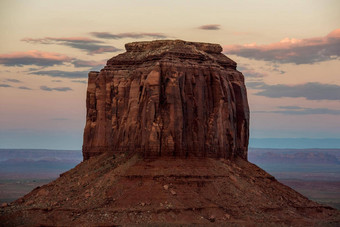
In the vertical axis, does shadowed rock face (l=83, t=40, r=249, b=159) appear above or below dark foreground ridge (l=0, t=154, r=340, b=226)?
above

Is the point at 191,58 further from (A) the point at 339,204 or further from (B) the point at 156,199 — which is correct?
(A) the point at 339,204

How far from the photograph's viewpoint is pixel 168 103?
320 feet

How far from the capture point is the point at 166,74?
9781cm

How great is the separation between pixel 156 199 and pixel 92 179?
1070cm

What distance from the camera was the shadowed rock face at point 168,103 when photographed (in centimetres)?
9756

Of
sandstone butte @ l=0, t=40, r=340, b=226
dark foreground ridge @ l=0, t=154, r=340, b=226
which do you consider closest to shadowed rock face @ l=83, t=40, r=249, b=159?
sandstone butte @ l=0, t=40, r=340, b=226

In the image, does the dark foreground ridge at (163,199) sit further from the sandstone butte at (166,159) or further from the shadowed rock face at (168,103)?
the shadowed rock face at (168,103)

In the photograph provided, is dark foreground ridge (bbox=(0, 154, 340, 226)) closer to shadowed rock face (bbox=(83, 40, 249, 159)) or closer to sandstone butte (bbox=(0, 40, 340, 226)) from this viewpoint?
sandstone butte (bbox=(0, 40, 340, 226))

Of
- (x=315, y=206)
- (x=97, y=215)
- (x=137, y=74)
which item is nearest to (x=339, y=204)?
(x=315, y=206)

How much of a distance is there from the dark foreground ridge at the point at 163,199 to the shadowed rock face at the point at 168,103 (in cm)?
209

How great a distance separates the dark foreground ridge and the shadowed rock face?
2.09 meters

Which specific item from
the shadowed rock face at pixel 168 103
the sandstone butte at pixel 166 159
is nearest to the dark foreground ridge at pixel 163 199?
the sandstone butte at pixel 166 159

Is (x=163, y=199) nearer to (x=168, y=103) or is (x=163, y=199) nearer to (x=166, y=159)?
(x=166, y=159)

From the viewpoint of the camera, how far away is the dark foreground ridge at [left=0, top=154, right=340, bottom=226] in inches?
3514
